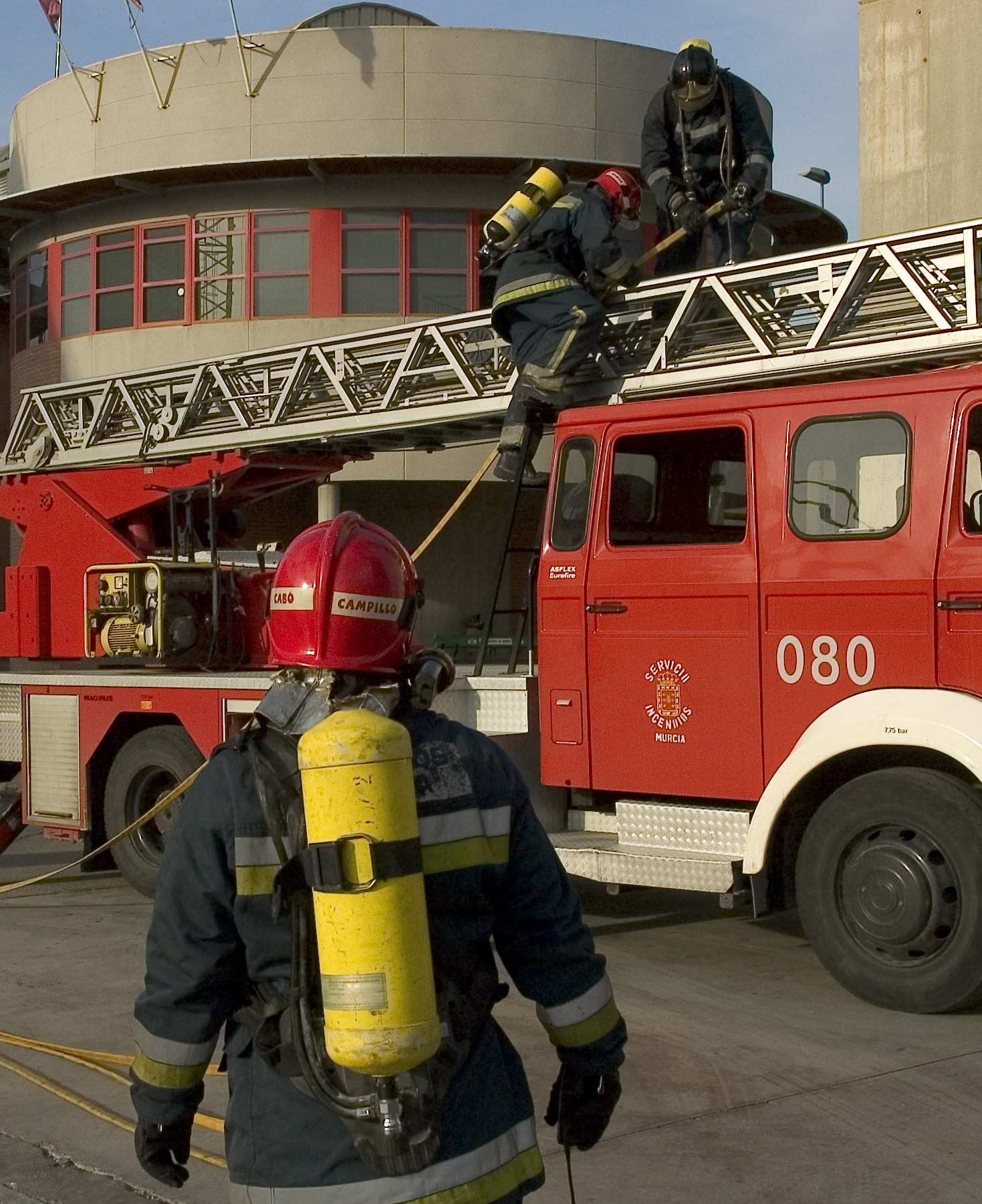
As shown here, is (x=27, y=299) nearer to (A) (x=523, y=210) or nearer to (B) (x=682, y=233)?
(B) (x=682, y=233)

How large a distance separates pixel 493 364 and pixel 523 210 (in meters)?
0.96

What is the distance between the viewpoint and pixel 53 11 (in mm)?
25969

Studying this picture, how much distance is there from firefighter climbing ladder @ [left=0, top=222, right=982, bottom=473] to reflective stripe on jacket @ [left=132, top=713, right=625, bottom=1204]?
4302 millimetres

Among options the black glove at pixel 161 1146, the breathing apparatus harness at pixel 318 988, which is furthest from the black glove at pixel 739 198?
the black glove at pixel 161 1146

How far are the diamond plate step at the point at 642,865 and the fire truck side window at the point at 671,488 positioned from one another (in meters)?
1.35

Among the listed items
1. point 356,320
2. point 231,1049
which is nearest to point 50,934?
point 231,1049

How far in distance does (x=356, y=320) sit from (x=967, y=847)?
18711mm

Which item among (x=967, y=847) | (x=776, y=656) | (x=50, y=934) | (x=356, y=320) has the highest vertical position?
(x=356, y=320)

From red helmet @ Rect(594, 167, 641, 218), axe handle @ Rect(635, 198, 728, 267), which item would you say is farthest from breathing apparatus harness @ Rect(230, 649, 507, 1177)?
axe handle @ Rect(635, 198, 728, 267)

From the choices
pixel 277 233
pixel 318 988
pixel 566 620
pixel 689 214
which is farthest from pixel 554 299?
pixel 277 233

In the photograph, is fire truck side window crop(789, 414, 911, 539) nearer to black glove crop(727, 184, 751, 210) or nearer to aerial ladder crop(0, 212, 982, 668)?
aerial ladder crop(0, 212, 982, 668)

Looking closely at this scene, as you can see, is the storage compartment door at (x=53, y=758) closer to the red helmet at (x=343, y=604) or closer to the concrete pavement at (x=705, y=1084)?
the concrete pavement at (x=705, y=1084)

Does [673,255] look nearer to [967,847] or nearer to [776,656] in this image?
[776,656]

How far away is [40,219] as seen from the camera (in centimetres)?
2586
